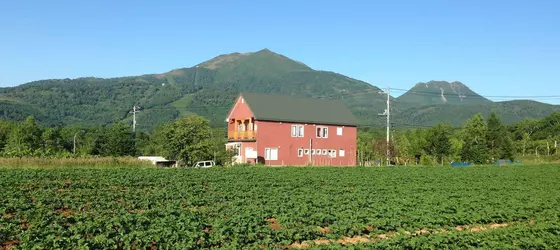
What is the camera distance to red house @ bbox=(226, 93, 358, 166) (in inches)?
2044

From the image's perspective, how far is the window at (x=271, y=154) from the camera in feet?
170

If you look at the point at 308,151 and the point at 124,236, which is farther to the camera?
the point at 308,151

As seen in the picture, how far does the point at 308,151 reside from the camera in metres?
54.5

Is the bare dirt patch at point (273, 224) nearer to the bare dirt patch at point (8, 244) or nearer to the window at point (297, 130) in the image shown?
the bare dirt patch at point (8, 244)

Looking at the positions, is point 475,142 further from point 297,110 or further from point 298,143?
point 298,143

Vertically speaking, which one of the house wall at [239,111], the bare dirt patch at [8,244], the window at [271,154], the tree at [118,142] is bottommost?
the bare dirt patch at [8,244]

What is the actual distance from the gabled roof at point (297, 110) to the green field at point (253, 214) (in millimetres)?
25629

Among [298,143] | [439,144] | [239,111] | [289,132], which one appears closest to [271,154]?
[289,132]

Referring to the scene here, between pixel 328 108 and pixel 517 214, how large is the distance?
42208 millimetres

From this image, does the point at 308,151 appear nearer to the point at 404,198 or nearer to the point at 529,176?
the point at 529,176

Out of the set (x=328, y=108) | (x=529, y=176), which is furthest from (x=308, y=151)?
(x=529, y=176)

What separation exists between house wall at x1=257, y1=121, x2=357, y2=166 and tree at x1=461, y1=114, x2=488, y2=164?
16424mm

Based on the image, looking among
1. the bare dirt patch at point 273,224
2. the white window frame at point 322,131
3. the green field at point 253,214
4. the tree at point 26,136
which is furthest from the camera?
the tree at point 26,136

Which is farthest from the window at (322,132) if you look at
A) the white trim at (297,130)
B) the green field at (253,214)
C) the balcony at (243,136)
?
the green field at (253,214)
